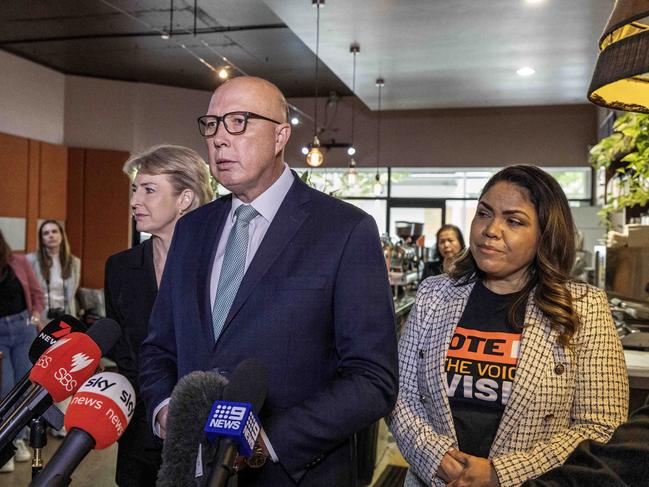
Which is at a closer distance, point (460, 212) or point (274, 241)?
point (274, 241)

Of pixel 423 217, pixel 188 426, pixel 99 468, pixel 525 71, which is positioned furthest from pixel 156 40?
pixel 188 426

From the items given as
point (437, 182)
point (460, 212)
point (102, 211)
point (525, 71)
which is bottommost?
point (102, 211)

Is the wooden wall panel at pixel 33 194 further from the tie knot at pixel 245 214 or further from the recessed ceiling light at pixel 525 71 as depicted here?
the tie knot at pixel 245 214

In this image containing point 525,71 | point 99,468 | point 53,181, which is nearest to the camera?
point 99,468

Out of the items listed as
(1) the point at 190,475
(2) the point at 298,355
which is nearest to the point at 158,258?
(2) the point at 298,355

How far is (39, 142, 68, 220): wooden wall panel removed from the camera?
9.45 meters

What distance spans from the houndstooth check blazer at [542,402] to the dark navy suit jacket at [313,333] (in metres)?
0.32

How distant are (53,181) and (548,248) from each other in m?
9.18

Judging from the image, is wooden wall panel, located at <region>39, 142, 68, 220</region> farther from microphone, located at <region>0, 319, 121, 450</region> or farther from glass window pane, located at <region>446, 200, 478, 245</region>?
microphone, located at <region>0, 319, 121, 450</region>

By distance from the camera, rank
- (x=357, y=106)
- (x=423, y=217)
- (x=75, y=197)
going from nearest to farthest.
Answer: (x=75, y=197)
(x=357, y=106)
(x=423, y=217)

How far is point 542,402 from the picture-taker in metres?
1.72

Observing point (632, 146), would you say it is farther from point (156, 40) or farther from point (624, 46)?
point (156, 40)

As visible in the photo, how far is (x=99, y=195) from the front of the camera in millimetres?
10078

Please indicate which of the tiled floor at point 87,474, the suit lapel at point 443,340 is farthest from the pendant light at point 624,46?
the tiled floor at point 87,474
